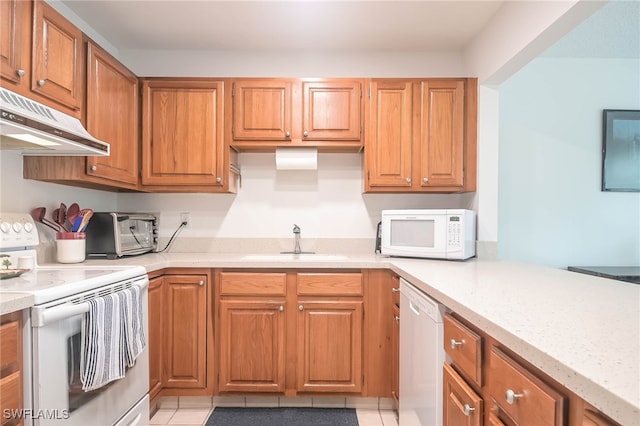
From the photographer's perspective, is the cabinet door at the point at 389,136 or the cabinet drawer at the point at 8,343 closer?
the cabinet drawer at the point at 8,343

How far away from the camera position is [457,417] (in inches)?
41.7

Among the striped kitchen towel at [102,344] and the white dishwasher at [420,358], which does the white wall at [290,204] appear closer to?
the white dishwasher at [420,358]

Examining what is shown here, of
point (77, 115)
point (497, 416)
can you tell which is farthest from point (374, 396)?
point (77, 115)

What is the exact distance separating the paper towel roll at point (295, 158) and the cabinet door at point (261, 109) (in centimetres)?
13

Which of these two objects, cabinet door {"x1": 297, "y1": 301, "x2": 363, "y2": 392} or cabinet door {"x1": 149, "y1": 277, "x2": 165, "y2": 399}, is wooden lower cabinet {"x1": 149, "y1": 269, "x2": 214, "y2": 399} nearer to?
cabinet door {"x1": 149, "y1": 277, "x2": 165, "y2": 399}

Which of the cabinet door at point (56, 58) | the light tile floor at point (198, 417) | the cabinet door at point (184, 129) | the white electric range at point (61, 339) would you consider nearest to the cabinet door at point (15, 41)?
the cabinet door at point (56, 58)

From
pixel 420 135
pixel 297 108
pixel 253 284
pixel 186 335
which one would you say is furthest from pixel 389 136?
pixel 186 335

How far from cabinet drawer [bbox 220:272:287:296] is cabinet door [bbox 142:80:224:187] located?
680 millimetres

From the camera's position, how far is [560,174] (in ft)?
8.61

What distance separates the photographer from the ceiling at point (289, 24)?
195 centimetres

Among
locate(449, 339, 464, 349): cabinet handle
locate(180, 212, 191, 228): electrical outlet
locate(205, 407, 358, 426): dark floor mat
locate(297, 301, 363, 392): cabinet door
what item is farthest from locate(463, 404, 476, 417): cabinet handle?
locate(180, 212, 191, 228): electrical outlet

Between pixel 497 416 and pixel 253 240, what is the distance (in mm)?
1993

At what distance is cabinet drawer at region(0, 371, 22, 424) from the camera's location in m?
0.93

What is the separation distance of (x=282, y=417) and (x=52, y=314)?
1427mm
